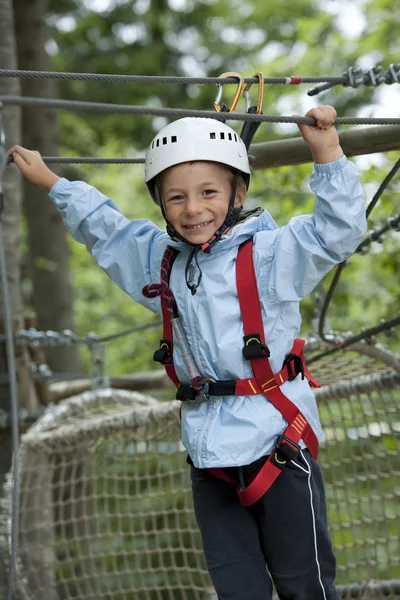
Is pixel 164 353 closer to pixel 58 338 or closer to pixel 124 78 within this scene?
pixel 124 78

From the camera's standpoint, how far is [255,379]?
1.99 m

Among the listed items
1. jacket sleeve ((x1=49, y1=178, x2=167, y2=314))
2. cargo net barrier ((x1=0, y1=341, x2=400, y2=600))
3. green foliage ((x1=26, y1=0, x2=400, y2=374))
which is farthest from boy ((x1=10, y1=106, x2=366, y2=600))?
green foliage ((x1=26, y1=0, x2=400, y2=374))

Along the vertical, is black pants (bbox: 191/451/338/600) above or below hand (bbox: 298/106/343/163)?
below

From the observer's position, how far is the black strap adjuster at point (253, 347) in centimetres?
193

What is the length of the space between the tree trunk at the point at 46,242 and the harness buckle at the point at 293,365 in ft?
14.1

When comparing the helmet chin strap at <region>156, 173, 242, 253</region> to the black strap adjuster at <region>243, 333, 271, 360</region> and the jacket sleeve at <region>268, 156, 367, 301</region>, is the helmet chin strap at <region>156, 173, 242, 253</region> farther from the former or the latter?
the black strap adjuster at <region>243, 333, 271, 360</region>

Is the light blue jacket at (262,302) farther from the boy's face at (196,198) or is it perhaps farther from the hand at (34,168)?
the hand at (34,168)

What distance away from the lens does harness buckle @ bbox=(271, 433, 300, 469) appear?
2.00 metres

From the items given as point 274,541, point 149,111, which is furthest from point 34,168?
point 274,541

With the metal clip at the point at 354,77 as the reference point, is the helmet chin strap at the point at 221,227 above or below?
below

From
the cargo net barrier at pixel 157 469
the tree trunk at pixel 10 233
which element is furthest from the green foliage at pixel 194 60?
the cargo net barrier at pixel 157 469

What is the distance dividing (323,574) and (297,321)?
0.63 metres

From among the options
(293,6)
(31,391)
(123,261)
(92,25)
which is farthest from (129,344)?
(123,261)

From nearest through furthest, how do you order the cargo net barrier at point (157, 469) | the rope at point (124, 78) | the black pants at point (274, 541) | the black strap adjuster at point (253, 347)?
the rope at point (124, 78), the black strap adjuster at point (253, 347), the black pants at point (274, 541), the cargo net barrier at point (157, 469)
